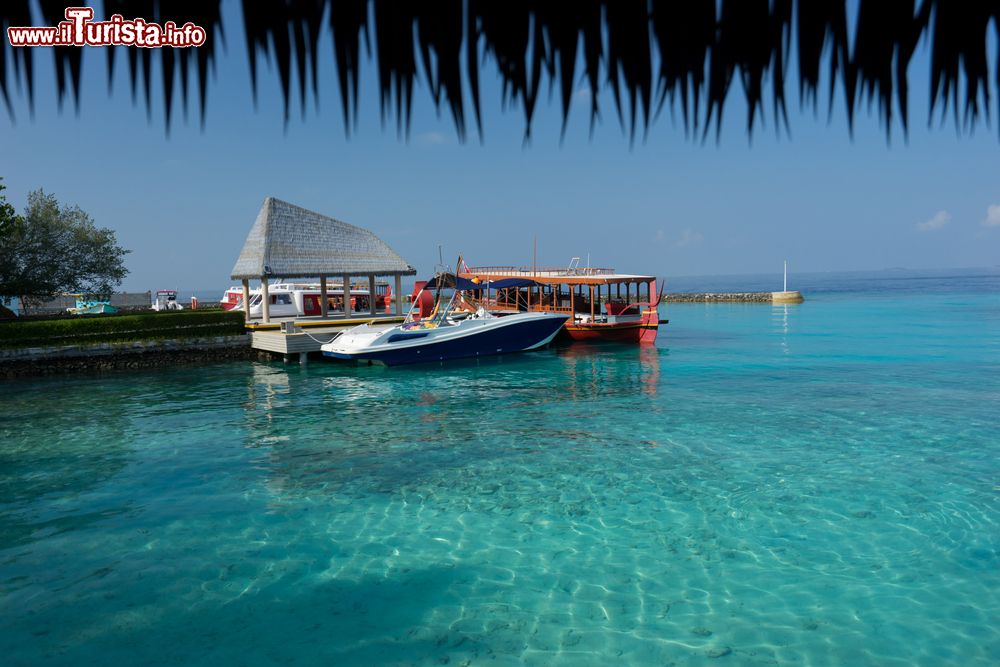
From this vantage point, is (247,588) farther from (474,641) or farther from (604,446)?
(604,446)

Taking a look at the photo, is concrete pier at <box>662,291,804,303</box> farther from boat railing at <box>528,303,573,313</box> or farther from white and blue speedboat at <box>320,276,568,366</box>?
white and blue speedboat at <box>320,276,568,366</box>

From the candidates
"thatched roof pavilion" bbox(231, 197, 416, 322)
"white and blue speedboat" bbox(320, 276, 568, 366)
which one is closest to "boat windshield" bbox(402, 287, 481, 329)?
"white and blue speedboat" bbox(320, 276, 568, 366)

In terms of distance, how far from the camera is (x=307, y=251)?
→ 31656mm

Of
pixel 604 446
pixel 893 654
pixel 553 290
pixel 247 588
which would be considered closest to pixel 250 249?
pixel 553 290

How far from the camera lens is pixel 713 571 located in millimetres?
8117

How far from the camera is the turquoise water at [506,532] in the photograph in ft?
22.3

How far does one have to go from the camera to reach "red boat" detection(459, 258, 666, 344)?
33906 millimetres

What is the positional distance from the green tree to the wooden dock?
505 inches

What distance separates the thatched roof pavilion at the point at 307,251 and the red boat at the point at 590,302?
23.1 feet

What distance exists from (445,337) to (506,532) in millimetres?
18774

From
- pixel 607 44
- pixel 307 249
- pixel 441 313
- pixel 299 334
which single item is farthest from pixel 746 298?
pixel 607 44

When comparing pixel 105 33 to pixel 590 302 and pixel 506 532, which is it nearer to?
pixel 506 532

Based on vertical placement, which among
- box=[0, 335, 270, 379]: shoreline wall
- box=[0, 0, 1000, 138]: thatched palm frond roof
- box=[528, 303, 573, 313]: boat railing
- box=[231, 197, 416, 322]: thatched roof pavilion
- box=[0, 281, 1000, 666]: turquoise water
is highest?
box=[231, 197, 416, 322]: thatched roof pavilion

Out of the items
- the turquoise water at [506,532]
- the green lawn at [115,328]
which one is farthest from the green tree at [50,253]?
the turquoise water at [506,532]
